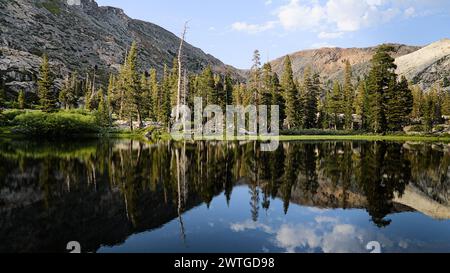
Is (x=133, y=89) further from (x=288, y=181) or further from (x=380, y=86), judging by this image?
(x=288, y=181)

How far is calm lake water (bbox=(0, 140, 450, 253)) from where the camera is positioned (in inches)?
322

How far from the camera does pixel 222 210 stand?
454 inches

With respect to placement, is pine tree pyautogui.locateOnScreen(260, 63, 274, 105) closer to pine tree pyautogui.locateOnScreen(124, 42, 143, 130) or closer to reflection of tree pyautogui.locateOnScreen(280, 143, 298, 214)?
pine tree pyautogui.locateOnScreen(124, 42, 143, 130)

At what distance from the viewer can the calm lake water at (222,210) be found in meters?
8.17

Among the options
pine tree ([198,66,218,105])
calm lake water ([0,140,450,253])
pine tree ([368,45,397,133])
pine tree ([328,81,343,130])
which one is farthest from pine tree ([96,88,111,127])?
pine tree ([328,81,343,130])

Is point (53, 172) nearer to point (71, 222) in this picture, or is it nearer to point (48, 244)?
point (71, 222)

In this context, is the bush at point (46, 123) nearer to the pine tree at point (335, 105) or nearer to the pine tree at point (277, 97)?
the pine tree at point (277, 97)

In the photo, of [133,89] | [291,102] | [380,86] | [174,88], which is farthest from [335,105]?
[133,89]

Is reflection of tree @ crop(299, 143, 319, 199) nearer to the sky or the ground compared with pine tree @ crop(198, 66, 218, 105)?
nearer to the ground

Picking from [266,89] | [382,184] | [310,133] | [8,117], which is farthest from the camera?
[266,89]

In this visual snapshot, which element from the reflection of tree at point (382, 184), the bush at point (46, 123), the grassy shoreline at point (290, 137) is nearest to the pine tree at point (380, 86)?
the grassy shoreline at point (290, 137)
